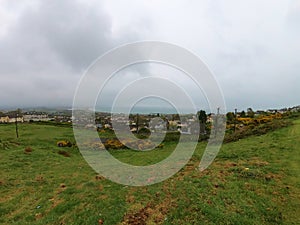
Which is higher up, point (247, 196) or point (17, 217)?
point (247, 196)

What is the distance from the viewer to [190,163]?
38.2 feet

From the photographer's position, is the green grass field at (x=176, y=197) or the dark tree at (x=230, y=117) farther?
the dark tree at (x=230, y=117)

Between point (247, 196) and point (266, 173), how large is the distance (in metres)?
2.52

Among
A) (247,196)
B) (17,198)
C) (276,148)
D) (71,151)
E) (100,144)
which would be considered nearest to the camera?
(247,196)

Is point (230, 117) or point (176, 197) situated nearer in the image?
point (176, 197)

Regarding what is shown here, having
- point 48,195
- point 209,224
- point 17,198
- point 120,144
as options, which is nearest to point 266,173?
point 209,224

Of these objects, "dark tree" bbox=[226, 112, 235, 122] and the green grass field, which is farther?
"dark tree" bbox=[226, 112, 235, 122]

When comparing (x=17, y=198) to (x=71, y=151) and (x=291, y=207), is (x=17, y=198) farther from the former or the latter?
(x=71, y=151)

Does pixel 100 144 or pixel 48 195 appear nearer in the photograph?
pixel 48 195

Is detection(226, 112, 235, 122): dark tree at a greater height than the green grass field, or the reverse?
detection(226, 112, 235, 122): dark tree

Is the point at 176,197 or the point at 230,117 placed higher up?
the point at 230,117

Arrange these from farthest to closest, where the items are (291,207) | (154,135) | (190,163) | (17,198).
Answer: (154,135), (190,163), (17,198), (291,207)

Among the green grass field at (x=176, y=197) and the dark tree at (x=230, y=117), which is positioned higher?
the dark tree at (x=230, y=117)

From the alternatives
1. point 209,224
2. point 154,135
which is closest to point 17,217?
point 209,224
